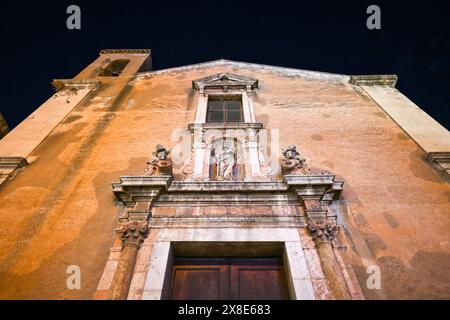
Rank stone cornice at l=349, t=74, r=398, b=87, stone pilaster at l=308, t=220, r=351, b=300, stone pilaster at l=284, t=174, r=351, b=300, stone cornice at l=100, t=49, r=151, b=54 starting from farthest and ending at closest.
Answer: stone cornice at l=100, t=49, r=151, b=54 < stone cornice at l=349, t=74, r=398, b=87 < stone pilaster at l=284, t=174, r=351, b=300 < stone pilaster at l=308, t=220, r=351, b=300

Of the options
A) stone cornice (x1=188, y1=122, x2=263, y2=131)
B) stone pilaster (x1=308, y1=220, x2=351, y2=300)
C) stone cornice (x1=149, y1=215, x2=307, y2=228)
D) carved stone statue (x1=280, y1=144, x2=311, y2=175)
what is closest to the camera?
stone pilaster (x1=308, y1=220, x2=351, y2=300)

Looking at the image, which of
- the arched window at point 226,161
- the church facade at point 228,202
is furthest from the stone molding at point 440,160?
the arched window at point 226,161

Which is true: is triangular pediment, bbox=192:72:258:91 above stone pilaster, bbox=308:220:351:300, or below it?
above

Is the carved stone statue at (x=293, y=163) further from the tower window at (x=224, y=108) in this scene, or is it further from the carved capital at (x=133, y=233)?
the carved capital at (x=133, y=233)

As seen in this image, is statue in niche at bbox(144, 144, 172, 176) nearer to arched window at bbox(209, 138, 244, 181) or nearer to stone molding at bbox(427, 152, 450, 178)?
arched window at bbox(209, 138, 244, 181)

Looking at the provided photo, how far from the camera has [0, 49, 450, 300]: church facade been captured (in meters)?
4.17

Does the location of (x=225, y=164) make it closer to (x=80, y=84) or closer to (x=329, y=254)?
(x=329, y=254)

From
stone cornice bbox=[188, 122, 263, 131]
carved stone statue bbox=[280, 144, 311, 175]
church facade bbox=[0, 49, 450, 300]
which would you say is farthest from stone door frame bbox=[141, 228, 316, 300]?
stone cornice bbox=[188, 122, 263, 131]

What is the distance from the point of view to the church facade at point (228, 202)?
164 inches

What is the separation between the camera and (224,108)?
8.29 metres

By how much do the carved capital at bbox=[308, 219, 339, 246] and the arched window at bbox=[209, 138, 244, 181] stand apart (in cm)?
173

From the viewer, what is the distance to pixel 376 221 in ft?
16.0
